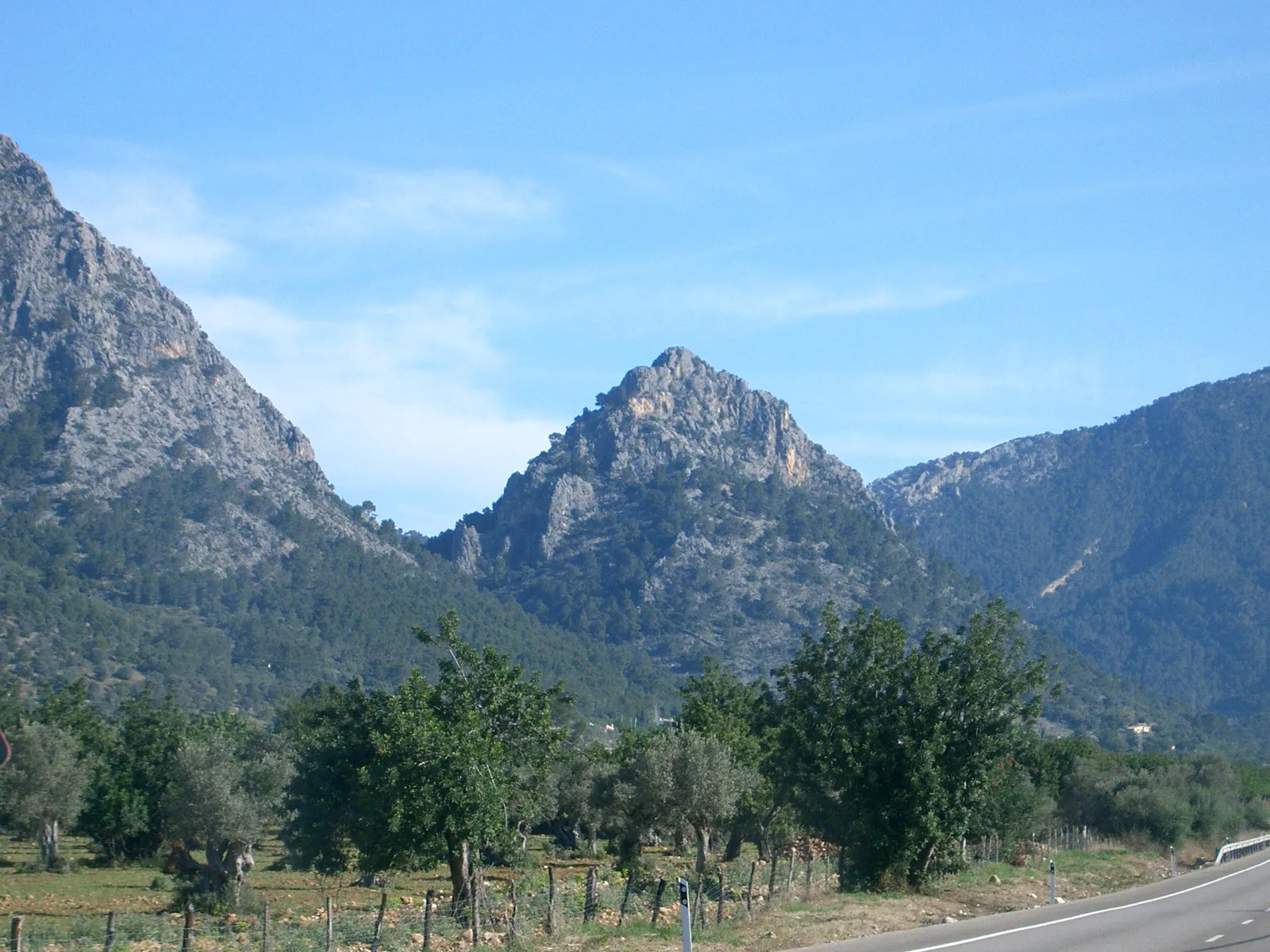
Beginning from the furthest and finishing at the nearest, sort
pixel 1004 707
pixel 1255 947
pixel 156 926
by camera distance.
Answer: pixel 1004 707, pixel 156 926, pixel 1255 947

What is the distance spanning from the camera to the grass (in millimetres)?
23578

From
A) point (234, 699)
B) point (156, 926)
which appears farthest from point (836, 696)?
point (234, 699)

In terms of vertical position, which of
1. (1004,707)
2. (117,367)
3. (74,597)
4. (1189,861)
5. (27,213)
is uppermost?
(27,213)

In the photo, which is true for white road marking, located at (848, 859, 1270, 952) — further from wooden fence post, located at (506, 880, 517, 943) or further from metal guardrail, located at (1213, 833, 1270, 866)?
metal guardrail, located at (1213, 833, 1270, 866)

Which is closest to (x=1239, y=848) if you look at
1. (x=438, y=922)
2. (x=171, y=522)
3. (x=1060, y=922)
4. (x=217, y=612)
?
(x=1060, y=922)

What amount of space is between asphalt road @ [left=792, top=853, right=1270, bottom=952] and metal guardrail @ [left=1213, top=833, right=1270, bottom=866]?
20178 millimetres

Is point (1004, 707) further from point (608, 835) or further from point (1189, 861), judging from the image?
point (608, 835)

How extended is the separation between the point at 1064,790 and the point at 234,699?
96839 millimetres

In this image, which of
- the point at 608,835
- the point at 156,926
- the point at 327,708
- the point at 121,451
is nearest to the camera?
the point at 156,926

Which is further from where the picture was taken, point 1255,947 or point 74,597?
point 74,597

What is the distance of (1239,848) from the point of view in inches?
2359

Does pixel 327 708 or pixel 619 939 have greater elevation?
pixel 327 708

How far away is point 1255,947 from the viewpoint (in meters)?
21.0

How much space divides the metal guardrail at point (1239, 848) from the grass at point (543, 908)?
3.67 m
